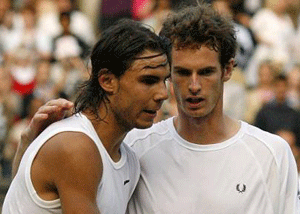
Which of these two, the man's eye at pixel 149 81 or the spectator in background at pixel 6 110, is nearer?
the man's eye at pixel 149 81

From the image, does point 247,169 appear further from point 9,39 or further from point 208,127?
point 9,39

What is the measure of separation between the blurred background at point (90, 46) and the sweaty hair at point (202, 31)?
401cm

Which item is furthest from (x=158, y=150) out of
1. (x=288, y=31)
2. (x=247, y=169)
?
(x=288, y=31)

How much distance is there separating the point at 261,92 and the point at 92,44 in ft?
7.73

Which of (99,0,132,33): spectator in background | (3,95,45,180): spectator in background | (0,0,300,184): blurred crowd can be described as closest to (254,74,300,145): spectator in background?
(0,0,300,184): blurred crowd

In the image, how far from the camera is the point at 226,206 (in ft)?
17.0

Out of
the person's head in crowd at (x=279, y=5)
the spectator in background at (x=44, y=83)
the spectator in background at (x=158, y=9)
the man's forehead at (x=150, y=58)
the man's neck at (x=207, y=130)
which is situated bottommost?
the spectator in background at (x=44, y=83)

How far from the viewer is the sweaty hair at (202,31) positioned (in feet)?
17.4

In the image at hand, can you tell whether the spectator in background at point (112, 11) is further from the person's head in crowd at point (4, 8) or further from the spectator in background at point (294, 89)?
the spectator in background at point (294, 89)

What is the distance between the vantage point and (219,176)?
5285 millimetres

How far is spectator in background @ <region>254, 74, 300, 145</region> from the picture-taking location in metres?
9.82

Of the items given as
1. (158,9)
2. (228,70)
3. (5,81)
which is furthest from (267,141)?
(158,9)

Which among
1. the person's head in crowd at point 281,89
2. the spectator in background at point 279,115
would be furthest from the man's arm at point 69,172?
the person's head in crowd at point 281,89

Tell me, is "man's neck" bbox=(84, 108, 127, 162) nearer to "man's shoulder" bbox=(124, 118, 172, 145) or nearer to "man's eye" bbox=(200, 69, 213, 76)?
"man's shoulder" bbox=(124, 118, 172, 145)
